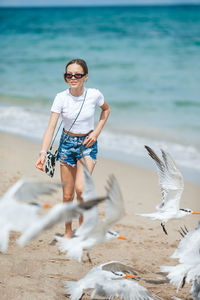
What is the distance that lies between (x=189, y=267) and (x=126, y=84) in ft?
38.2

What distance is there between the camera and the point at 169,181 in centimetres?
369

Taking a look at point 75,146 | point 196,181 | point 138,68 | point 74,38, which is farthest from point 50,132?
point 74,38

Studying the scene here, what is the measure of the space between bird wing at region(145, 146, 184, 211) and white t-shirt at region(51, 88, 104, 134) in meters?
0.71

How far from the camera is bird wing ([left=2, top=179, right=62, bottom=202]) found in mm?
2705

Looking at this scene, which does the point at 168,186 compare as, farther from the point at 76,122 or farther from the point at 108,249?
the point at 108,249

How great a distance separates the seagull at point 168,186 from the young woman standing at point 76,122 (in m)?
0.67

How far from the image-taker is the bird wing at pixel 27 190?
2705mm

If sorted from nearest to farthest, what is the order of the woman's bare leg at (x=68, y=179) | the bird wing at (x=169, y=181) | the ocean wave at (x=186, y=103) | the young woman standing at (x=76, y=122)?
the bird wing at (x=169, y=181), the young woman standing at (x=76, y=122), the woman's bare leg at (x=68, y=179), the ocean wave at (x=186, y=103)

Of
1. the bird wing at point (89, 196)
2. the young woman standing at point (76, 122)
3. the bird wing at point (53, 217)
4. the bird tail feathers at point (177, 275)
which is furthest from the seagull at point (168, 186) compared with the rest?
the bird wing at point (53, 217)

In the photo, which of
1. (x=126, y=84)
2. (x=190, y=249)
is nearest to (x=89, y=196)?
(x=190, y=249)

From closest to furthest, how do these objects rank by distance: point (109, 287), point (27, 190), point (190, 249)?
point (27, 190) → point (109, 287) → point (190, 249)

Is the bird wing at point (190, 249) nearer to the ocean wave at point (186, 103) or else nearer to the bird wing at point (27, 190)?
the bird wing at point (27, 190)

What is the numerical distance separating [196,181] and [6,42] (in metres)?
22.6

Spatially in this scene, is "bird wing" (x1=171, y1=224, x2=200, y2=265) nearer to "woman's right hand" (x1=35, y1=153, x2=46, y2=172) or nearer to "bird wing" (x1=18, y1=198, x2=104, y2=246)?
"bird wing" (x1=18, y1=198, x2=104, y2=246)
